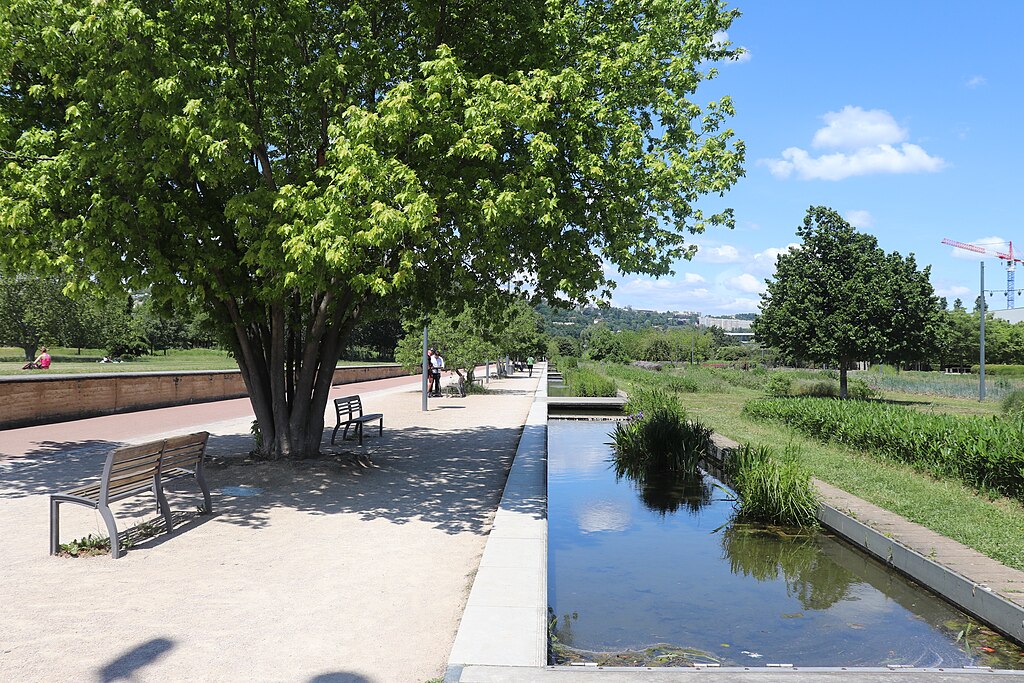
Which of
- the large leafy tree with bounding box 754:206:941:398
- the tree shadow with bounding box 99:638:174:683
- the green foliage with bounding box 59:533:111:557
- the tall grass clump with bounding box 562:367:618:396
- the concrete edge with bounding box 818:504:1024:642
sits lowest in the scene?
the concrete edge with bounding box 818:504:1024:642

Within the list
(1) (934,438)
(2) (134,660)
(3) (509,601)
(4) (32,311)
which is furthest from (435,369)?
(4) (32,311)

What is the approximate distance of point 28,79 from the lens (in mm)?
8695

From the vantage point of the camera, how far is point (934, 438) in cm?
1050

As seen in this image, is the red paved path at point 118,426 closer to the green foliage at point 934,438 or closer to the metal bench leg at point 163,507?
the metal bench leg at point 163,507

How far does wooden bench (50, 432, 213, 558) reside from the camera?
237 inches

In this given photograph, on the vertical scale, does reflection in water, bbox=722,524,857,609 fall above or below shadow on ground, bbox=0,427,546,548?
below

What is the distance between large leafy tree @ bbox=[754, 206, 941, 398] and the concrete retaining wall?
18.5 m

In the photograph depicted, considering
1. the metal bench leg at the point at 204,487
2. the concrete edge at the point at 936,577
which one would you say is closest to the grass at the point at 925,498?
the concrete edge at the point at 936,577

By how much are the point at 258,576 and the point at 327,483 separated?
393 centimetres

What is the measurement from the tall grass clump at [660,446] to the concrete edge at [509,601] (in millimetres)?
Answer: 4292

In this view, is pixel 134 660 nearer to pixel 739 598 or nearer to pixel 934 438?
pixel 739 598

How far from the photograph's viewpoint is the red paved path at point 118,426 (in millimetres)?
12860

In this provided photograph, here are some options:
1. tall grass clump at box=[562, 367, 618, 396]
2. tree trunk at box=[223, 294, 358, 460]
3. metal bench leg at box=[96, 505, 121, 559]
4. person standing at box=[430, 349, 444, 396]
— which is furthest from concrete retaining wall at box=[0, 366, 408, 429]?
tall grass clump at box=[562, 367, 618, 396]

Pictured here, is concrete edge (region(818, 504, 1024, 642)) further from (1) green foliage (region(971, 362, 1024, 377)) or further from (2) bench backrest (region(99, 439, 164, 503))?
(1) green foliage (region(971, 362, 1024, 377))
